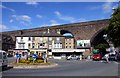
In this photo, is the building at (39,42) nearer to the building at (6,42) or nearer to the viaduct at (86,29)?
the viaduct at (86,29)

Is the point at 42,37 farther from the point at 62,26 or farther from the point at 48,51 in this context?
the point at 62,26

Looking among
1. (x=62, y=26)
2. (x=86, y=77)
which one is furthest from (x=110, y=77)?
(x=62, y=26)

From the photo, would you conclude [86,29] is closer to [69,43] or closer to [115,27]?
[69,43]

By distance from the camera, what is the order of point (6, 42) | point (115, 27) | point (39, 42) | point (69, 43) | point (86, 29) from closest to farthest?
point (115, 27) → point (39, 42) → point (69, 43) → point (86, 29) → point (6, 42)

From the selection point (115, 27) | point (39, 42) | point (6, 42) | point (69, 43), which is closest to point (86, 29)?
point (69, 43)

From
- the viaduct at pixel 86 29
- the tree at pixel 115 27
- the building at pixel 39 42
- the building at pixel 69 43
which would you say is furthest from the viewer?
the building at pixel 69 43

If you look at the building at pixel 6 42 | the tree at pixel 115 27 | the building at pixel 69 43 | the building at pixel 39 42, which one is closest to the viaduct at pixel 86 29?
the building at pixel 69 43

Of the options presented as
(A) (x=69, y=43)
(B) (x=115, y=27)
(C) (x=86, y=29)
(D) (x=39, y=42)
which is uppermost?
(C) (x=86, y=29)

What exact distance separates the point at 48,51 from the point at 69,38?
1140 cm

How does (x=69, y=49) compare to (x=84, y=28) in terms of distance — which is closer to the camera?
(x=69, y=49)

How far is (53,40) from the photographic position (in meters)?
92.0

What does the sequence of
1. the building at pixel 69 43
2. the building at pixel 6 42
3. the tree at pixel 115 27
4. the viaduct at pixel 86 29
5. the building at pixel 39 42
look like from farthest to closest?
the building at pixel 6 42 < the building at pixel 69 43 < the viaduct at pixel 86 29 < the building at pixel 39 42 < the tree at pixel 115 27

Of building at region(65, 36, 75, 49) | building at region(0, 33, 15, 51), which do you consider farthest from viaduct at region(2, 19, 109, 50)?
building at region(0, 33, 15, 51)

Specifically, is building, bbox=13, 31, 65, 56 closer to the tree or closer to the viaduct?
the viaduct
